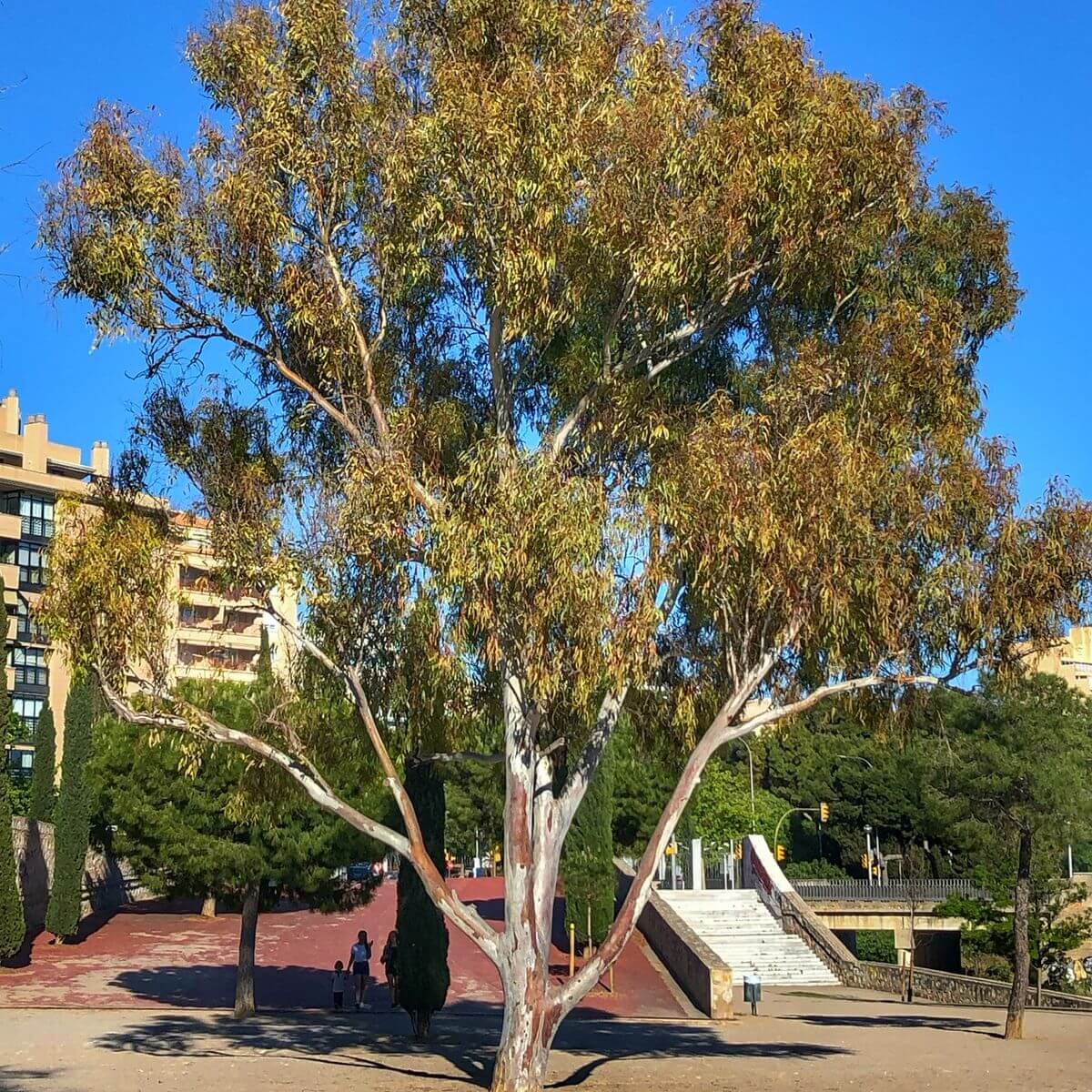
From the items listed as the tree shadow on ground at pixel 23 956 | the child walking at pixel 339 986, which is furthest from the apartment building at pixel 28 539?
the child walking at pixel 339 986

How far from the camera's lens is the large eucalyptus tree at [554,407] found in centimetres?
1583

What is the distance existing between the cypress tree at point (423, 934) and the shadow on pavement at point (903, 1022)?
7.98m

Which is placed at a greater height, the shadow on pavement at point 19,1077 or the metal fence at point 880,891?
the metal fence at point 880,891

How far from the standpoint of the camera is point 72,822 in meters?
39.9

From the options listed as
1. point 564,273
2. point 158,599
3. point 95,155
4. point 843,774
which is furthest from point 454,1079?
point 843,774

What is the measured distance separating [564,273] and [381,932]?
29441mm

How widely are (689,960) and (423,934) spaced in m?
11.1

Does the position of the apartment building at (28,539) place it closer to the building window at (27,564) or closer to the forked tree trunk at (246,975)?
the building window at (27,564)

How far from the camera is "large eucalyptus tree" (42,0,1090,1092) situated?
15.8 metres

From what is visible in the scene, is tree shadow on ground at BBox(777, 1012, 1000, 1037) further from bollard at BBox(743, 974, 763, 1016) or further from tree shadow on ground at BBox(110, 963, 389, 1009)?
tree shadow on ground at BBox(110, 963, 389, 1009)

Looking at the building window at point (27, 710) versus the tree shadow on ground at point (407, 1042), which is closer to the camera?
the tree shadow on ground at point (407, 1042)

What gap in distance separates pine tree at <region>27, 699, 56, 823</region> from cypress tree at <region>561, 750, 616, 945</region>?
16614 mm

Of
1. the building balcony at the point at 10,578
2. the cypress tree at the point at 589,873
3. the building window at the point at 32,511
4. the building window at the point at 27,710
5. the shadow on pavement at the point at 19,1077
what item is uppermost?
the building window at the point at 32,511

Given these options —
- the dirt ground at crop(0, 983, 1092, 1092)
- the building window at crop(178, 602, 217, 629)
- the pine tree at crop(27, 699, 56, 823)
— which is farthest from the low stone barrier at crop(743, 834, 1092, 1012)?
the pine tree at crop(27, 699, 56, 823)
